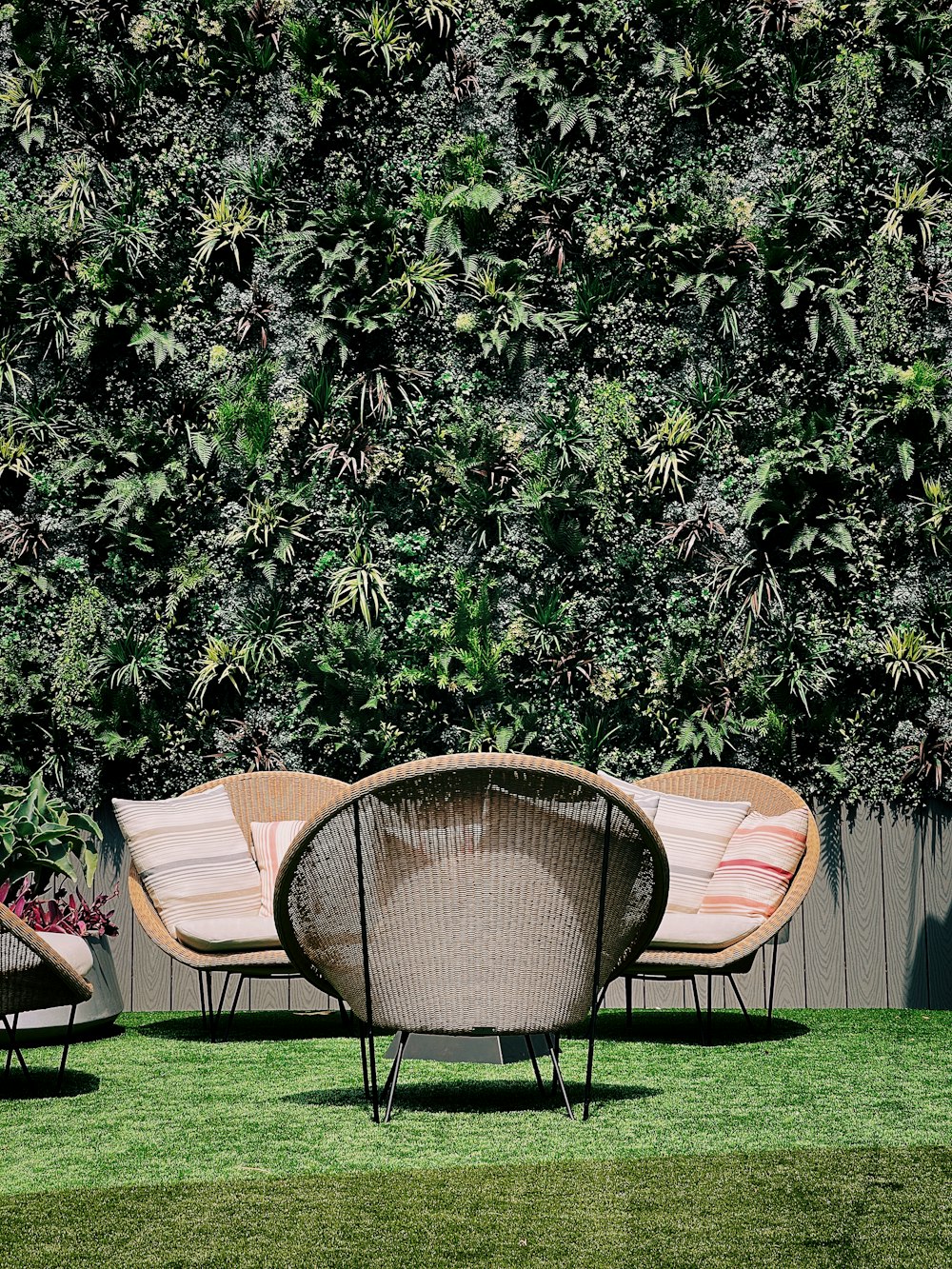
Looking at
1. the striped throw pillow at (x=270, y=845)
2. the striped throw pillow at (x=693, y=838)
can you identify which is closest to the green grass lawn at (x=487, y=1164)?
the striped throw pillow at (x=693, y=838)

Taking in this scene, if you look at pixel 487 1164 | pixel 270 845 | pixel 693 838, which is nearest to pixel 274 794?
pixel 270 845

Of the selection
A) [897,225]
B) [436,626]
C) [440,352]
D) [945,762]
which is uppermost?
[897,225]

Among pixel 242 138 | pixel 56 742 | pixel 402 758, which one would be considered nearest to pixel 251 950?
pixel 402 758

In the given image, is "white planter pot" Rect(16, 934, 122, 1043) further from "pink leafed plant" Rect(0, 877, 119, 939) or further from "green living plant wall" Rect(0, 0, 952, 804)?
"green living plant wall" Rect(0, 0, 952, 804)

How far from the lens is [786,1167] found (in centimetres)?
224

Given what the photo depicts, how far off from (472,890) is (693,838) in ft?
6.48

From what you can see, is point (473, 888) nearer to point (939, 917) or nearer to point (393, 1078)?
point (393, 1078)

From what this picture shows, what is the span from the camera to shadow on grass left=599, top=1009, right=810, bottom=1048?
4.18m

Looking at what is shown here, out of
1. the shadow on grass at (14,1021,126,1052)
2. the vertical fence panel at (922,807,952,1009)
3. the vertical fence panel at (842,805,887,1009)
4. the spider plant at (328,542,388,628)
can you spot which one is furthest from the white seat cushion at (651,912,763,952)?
the spider plant at (328,542,388,628)

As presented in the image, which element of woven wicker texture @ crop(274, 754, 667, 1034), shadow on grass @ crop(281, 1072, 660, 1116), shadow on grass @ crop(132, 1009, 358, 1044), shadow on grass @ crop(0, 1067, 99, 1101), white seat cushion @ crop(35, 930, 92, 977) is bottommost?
shadow on grass @ crop(132, 1009, 358, 1044)

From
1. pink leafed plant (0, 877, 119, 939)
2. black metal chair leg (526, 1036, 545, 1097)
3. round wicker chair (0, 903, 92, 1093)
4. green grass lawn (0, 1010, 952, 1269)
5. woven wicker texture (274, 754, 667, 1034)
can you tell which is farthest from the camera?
pink leafed plant (0, 877, 119, 939)

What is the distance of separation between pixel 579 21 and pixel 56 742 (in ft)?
12.4

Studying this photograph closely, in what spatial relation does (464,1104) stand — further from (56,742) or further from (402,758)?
(56,742)

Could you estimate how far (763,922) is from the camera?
4.07m
